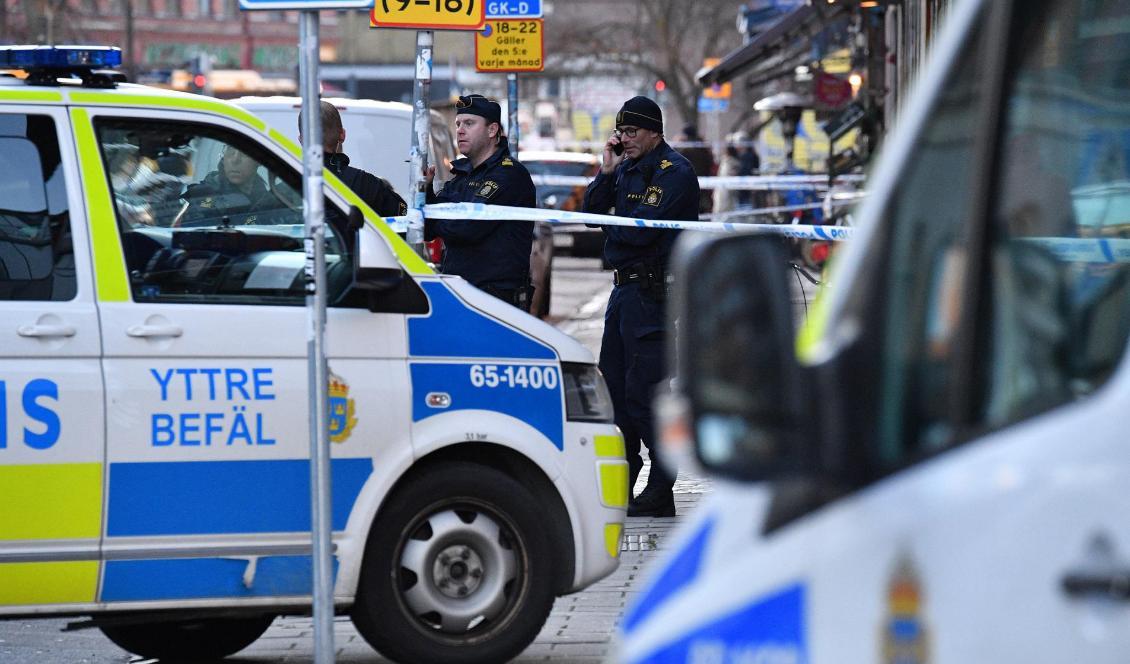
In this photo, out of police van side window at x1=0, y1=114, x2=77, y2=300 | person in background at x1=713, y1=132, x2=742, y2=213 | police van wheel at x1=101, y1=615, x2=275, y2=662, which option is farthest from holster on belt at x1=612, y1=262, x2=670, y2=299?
person in background at x1=713, y1=132, x2=742, y2=213

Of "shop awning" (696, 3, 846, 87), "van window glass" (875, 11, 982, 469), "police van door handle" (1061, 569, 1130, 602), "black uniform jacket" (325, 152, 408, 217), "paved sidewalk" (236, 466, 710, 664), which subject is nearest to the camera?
"police van door handle" (1061, 569, 1130, 602)

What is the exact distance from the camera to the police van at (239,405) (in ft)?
18.1

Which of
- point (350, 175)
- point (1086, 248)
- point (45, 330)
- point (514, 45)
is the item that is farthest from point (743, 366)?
point (514, 45)

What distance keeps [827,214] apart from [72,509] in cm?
1711

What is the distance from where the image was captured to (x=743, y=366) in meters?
2.23

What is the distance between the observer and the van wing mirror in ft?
18.7

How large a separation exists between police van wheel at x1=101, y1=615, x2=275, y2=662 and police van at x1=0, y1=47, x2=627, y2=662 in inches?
34.4

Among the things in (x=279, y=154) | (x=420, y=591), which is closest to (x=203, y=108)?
(x=279, y=154)

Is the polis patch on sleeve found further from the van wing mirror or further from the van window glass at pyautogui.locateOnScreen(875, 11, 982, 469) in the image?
the van window glass at pyautogui.locateOnScreen(875, 11, 982, 469)

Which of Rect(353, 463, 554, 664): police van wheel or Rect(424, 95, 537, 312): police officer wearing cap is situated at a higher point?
Rect(424, 95, 537, 312): police officer wearing cap

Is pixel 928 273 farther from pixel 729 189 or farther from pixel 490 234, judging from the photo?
pixel 729 189

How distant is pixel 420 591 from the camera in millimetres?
5953

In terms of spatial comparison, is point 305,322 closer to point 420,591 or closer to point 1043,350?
point 420,591

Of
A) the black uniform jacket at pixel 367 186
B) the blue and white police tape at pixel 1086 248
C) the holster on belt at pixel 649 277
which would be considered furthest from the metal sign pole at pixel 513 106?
the blue and white police tape at pixel 1086 248
